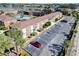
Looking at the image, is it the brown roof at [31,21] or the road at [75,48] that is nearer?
the road at [75,48]

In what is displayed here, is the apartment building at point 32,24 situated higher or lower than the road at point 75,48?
higher

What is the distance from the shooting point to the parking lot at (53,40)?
95.6 inches

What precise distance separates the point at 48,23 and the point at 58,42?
0.31 metres

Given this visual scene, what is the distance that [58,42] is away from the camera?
249 centimetres

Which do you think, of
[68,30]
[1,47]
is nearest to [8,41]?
[1,47]

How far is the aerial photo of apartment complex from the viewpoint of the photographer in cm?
243

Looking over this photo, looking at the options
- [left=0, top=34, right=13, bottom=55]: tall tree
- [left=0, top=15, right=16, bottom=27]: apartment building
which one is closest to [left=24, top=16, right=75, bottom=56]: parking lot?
[left=0, top=34, right=13, bottom=55]: tall tree

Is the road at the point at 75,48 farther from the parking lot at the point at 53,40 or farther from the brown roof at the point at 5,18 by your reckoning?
the brown roof at the point at 5,18

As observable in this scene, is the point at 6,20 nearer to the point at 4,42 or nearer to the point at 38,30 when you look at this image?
the point at 4,42

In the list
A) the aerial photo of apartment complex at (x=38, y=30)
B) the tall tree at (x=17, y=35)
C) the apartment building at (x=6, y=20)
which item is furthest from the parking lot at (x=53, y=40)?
the apartment building at (x=6, y=20)

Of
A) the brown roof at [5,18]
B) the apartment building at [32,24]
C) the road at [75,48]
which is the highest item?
the brown roof at [5,18]

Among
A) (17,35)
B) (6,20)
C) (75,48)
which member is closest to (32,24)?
(17,35)

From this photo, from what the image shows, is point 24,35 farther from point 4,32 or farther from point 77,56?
point 77,56

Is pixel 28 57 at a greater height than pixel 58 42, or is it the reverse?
pixel 58 42
